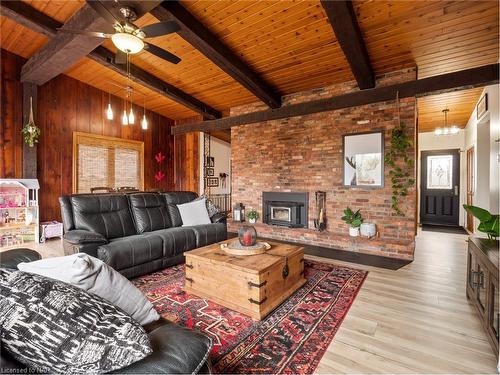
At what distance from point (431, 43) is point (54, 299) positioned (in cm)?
458

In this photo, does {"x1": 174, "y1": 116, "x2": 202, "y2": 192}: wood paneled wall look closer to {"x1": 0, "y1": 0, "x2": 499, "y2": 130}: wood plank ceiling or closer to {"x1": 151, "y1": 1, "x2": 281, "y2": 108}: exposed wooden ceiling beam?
{"x1": 0, "y1": 0, "x2": 499, "y2": 130}: wood plank ceiling

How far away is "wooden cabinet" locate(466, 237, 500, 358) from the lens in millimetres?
1684

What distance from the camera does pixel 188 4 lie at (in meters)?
3.15

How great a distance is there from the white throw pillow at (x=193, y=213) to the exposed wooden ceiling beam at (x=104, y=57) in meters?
2.97

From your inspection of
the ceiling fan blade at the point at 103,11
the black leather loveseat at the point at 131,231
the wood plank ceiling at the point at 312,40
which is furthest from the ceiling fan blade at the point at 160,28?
the black leather loveseat at the point at 131,231

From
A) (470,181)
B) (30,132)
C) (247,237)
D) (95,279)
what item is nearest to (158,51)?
(247,237)

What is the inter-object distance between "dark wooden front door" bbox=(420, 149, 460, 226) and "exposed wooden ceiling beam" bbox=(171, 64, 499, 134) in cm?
430

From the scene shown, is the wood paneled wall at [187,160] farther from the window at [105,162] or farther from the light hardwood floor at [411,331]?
the light hardwood floor at [411,331]

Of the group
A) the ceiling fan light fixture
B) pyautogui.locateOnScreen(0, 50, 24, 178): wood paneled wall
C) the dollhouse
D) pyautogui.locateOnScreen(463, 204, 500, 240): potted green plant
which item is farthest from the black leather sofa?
pyautogui.locateOnScreen(0, 50, 24, 178): wood paneled wall

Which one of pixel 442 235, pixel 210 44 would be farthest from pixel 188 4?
pixel 442 235

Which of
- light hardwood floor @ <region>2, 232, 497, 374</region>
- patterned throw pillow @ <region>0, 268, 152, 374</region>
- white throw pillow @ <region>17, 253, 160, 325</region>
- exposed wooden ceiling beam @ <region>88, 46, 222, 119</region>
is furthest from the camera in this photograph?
exposed wooden ceiling beam @ <region>88, 46, 222, 119</region>

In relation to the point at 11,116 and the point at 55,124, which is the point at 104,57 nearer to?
the point at 55,124

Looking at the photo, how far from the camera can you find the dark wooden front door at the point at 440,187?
6.82 m

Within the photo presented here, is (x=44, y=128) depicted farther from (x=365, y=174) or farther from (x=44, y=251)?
(x=365, y=174)
